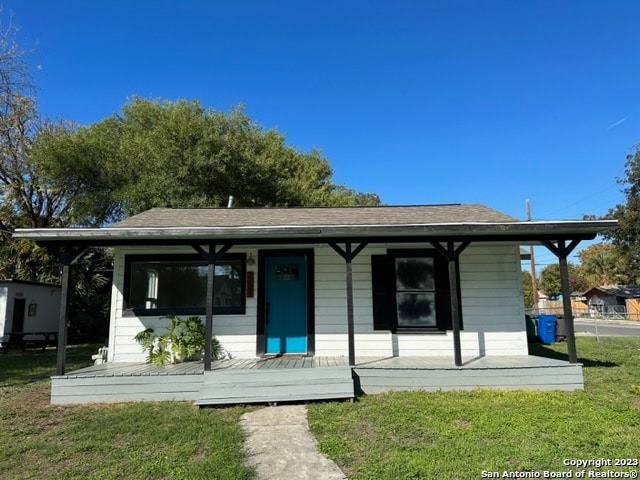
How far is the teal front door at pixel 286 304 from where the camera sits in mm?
7902

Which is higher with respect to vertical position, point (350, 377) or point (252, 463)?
point (350, 377)

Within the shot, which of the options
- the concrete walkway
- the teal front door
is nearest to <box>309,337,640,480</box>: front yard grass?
the concrete walkway

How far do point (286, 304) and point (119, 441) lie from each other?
→ 385cm

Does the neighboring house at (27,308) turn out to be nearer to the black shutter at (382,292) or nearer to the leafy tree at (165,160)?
the leafy tree at (165,160)

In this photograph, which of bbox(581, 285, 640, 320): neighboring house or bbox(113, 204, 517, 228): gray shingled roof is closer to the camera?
bbox(113, 204, 517, 228): gray shingled roof

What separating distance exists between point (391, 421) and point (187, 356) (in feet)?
13.4

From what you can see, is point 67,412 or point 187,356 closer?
point 67,412

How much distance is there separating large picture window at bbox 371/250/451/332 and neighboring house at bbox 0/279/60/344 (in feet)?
36.2

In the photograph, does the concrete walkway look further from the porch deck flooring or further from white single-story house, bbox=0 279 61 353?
white single-story house, bbox=0 279 61 353

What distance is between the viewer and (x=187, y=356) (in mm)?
7539

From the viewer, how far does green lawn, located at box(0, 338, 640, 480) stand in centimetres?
380

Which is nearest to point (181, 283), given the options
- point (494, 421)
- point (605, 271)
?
point (494, 421)

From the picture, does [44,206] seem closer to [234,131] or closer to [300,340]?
[234,131]

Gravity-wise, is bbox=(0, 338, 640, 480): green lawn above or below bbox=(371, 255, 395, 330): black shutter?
below
